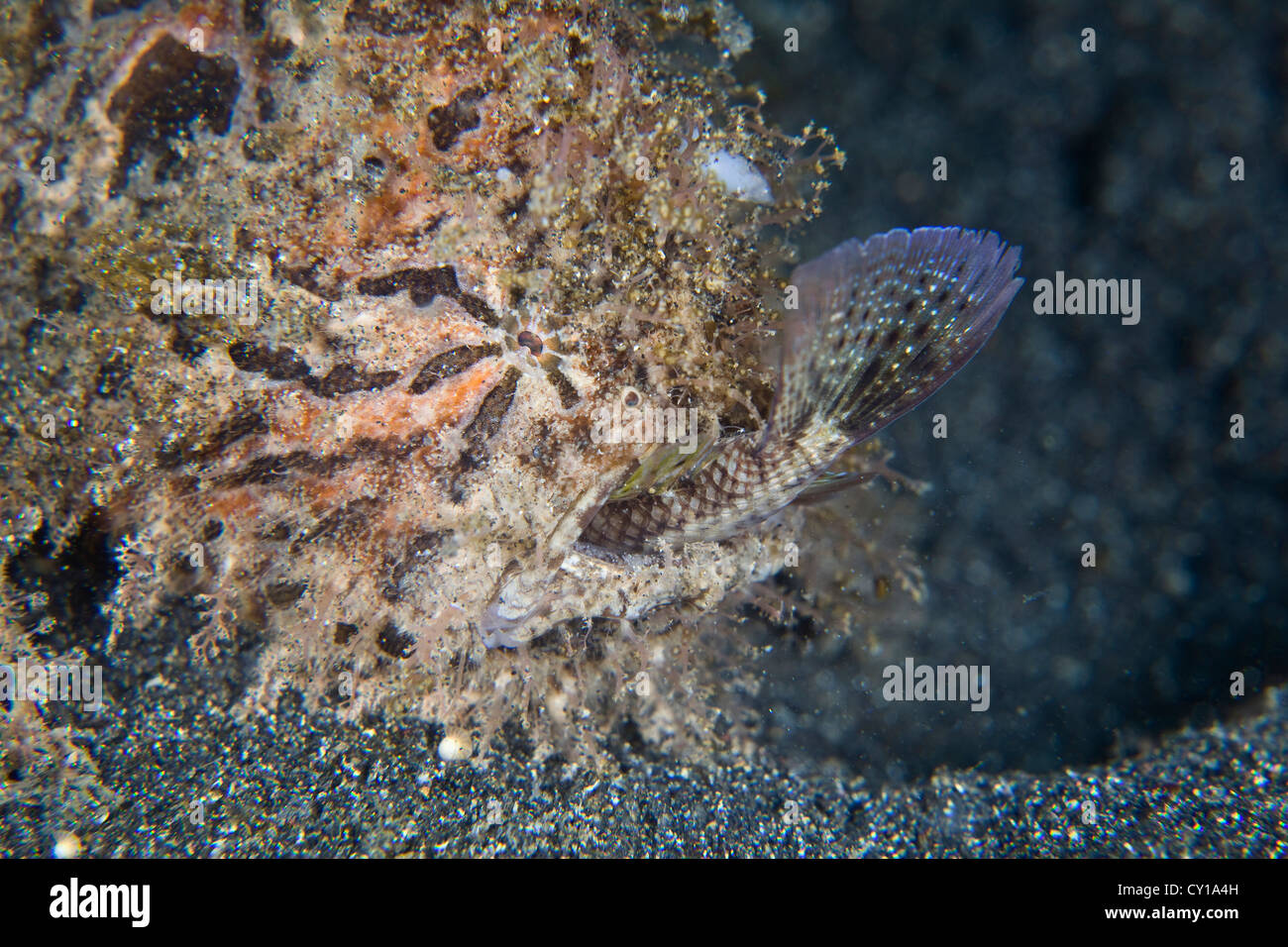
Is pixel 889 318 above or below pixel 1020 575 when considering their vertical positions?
above

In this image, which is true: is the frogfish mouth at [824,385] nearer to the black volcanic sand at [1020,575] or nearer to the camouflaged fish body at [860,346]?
the camouflaged fish body at [860,346]

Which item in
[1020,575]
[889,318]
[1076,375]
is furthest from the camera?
[1020,575]

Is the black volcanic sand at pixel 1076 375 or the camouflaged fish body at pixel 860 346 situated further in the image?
the black volcanic sand at pixel 1076 375

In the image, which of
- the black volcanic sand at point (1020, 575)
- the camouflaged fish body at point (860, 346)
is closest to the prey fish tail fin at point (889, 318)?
the camouflaged fish body at point (860, 346)

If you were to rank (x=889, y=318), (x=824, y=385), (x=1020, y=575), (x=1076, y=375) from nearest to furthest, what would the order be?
(x=889, y=318)
(x=824, y=385)
(x=1076, y=375)
(x=1020, y=575)

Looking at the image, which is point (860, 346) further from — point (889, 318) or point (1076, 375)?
point (1076, 375)

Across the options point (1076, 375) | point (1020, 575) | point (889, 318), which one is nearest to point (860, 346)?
point (889, 318)
